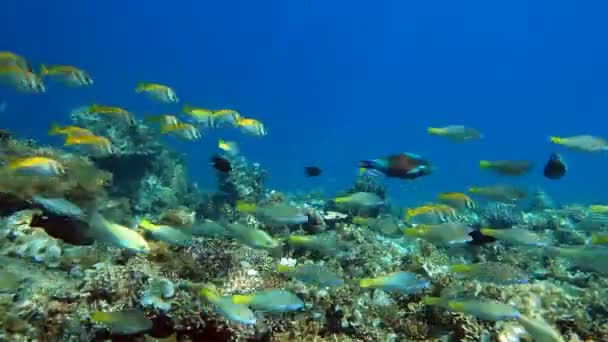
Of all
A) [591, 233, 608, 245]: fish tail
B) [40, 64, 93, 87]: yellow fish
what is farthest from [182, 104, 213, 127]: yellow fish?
[591, 233, 608, 245]: fish tail

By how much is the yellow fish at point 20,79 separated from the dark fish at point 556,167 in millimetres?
8099

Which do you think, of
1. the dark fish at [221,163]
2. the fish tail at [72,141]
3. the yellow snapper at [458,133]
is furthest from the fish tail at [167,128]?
the yellow snapper at [458,133]

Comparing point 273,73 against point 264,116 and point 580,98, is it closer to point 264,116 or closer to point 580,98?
point 264,116

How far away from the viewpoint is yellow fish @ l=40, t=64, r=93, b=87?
9086mm

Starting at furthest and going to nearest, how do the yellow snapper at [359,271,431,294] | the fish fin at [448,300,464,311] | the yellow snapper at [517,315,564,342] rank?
the yellow snapper at [359,271,431,294] → the fish fin at [448,300,464,311] → the yellow snapper at [517,315,564,342]

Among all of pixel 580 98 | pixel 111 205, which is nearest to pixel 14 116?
pixel 111 205

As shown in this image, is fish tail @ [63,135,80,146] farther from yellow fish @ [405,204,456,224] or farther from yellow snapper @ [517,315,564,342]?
yellow snapper @ [517,315,564,342]

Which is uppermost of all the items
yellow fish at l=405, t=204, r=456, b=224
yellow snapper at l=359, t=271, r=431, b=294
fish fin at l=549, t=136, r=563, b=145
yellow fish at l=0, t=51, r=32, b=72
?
yellow fish at l=0, t=51, r=32, b=72

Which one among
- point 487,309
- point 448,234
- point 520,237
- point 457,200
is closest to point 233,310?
point 487,309

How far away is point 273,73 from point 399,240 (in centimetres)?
15618

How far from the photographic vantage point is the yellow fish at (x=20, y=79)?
26.0ft

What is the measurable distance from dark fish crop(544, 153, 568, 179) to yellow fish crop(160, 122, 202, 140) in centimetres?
641

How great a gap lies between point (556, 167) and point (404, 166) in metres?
2.47

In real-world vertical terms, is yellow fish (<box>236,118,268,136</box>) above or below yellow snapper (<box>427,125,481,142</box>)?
above
